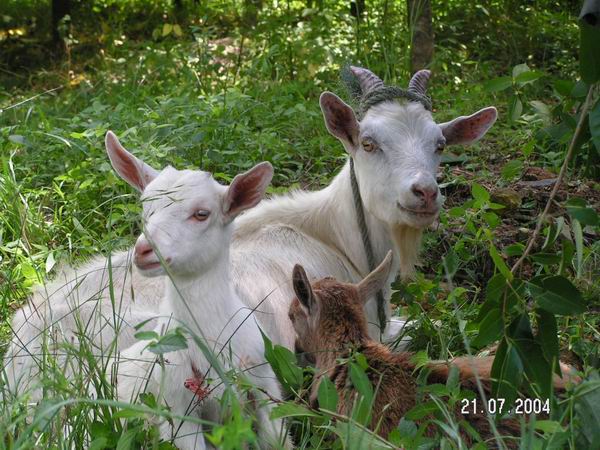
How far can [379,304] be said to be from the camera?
5.25m

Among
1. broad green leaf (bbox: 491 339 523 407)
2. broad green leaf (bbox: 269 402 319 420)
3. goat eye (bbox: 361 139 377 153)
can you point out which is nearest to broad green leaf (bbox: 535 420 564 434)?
broad green leaf (bbox: 491 339 523 407)

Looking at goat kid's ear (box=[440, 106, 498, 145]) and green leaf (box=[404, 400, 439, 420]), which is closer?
green leaf (box=[404, 400, 439, 420])

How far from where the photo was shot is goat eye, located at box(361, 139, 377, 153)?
520 centimetres

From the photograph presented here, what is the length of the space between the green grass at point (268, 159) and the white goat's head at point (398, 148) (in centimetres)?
Answer: 23

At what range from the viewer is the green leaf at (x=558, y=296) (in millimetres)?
3256

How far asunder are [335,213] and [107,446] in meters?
2.39

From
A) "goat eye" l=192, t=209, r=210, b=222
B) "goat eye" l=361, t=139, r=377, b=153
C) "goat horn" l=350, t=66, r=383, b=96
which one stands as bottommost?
"goat eye" l=361, t=139, r=377, b=153

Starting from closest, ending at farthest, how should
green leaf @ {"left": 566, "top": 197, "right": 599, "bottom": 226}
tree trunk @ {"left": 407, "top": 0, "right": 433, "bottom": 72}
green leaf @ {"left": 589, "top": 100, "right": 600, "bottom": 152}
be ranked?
green leaf @ {"left": 589, "top": 100, "right": 600, "bottom": 152}, green leaf @ {"left": 566, "top": 197, "right": 599, "bottom": 226}, tree trunk @ {"left": 407, "top": 0, "right": 433, "bottom": 72}

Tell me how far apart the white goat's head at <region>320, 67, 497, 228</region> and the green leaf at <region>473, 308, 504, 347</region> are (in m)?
1.59

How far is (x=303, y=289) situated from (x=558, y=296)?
1313 millimetres

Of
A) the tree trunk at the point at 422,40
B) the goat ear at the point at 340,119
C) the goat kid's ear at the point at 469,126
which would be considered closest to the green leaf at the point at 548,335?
the goat ear at the point at 340,119

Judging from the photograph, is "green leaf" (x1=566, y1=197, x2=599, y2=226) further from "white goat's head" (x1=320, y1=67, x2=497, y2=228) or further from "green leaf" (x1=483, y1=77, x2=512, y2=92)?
"white goat's head" (x1=320, y1=67, x2=497, y2=228)

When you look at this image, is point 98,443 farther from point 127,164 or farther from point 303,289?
point 127,164

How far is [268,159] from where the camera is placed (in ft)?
23.1
